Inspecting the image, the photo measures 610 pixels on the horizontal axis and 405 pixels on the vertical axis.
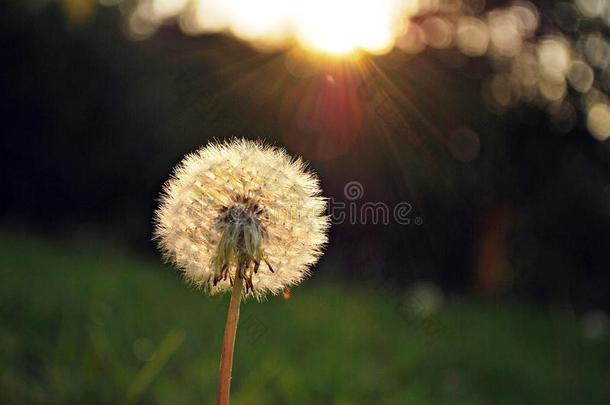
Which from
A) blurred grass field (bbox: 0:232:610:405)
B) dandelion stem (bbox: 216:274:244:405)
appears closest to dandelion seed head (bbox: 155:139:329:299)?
dandelion stem (bbox: 216:274:244:405)

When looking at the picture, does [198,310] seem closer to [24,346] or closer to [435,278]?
[24,346]

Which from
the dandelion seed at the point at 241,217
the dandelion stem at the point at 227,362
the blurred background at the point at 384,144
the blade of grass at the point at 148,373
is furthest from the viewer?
the blurred background at the point at 384,144

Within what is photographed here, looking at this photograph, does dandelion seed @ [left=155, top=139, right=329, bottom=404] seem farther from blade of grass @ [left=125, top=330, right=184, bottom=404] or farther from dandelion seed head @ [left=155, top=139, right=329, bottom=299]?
blade of grass @ [left=125, top=330, right=184, bottom=404]

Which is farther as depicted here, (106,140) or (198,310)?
(106,140)

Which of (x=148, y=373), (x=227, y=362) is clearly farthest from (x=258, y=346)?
(x=227, y=362)

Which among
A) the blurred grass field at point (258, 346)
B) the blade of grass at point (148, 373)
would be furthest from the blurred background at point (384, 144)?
the blade of grass at point (148, 373)

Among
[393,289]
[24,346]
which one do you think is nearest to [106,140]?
[393,289]

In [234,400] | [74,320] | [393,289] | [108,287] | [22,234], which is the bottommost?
[234,400]

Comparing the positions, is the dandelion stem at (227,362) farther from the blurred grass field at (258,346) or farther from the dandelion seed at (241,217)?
the blurred grass field at (258,346)
